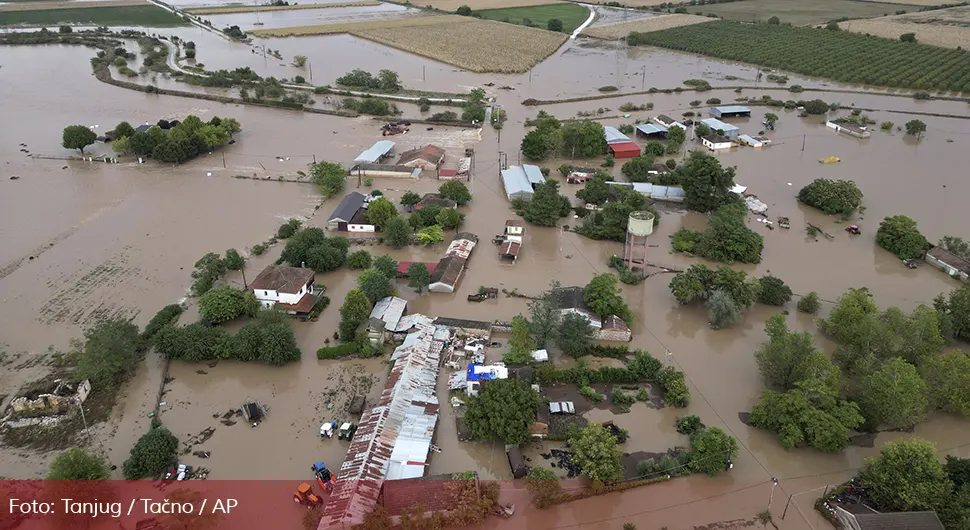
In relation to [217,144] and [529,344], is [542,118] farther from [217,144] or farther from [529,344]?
[529,344]

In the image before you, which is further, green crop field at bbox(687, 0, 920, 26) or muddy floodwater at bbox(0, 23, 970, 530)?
green crop field at bbox(687, 0, 920, 26)

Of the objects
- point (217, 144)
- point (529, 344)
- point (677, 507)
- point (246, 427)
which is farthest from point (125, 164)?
point (677, 507)

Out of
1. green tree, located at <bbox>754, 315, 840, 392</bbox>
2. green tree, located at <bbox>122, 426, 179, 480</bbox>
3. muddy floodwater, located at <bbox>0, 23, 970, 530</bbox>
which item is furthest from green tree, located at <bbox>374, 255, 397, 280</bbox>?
green tree, located at <bbox>754, 315, 840, 392</bbox>

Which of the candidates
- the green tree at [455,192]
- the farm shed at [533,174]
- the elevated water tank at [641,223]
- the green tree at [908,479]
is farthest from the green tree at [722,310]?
the green tree at [455,192]

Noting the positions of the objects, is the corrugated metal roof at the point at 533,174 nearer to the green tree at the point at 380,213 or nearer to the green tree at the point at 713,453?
the green tree at the point at 380,213

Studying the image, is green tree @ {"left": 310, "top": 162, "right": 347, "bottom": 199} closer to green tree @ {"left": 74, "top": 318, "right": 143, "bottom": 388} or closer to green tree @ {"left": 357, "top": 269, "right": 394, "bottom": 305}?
green tree @ {"left": 357, "top": 269, "right": 394, "bottom": 305}

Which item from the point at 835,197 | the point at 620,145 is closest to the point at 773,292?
the point at 835,197
